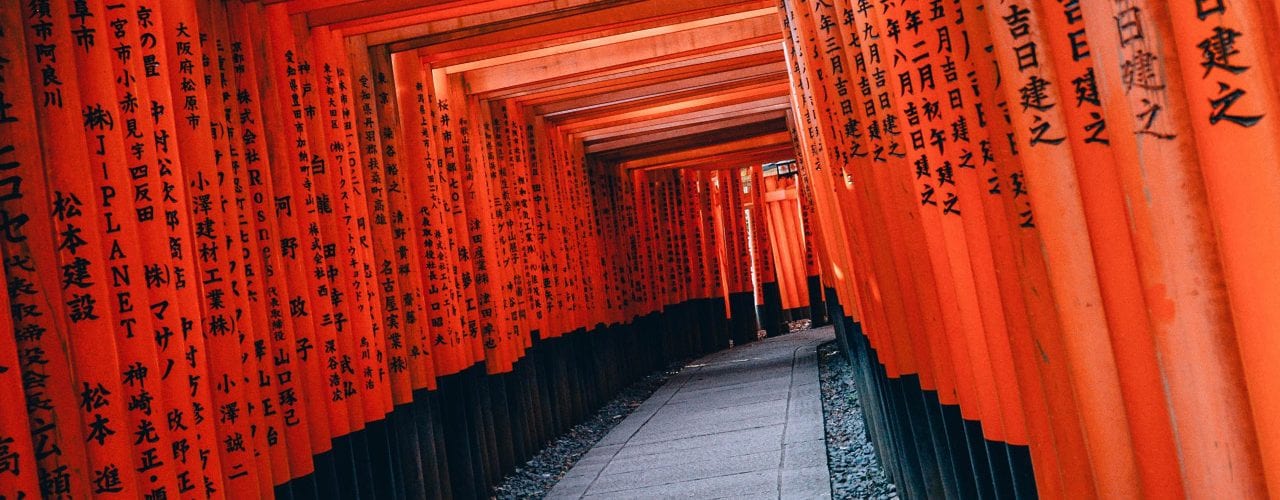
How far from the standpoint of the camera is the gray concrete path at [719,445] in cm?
776

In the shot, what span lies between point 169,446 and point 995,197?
9.63 feet

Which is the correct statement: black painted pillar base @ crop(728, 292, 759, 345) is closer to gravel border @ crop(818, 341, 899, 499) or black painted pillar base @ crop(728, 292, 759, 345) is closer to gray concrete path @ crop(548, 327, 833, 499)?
gray concrete path @ crop(548, 327, 833, 499)

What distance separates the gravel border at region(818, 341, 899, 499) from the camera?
23.7 ft

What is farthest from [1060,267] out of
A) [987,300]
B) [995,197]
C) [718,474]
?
[718,474]

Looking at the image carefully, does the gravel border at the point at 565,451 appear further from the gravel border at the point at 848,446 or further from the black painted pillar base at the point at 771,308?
the black painted pillar base at the point at 771,308

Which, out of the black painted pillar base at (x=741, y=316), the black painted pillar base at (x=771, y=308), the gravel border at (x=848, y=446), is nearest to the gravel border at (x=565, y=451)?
the gravel border at (x=848, y=446)

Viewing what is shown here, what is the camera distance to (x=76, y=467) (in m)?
3.46

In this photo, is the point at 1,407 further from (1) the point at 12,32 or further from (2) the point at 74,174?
(1) the point at 12,32

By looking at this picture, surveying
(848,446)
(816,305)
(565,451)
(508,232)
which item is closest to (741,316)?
(816,305)

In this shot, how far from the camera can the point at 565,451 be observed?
10602mm

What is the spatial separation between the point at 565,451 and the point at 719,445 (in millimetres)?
1858

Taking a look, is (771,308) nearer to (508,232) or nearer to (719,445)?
(508,232)

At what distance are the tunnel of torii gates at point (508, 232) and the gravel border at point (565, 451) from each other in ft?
0.74

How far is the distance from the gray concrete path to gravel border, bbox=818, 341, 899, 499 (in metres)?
0.11
